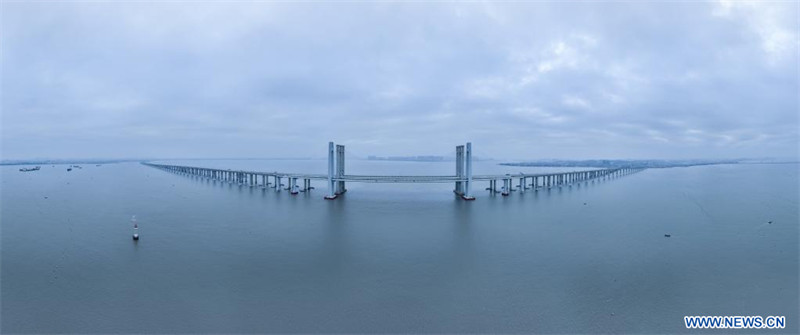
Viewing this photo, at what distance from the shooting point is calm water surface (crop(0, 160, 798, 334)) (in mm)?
7656

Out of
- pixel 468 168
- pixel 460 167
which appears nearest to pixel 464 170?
pixel 460 167

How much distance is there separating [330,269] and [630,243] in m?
12.8

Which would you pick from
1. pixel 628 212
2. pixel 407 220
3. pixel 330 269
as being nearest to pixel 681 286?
pixel 330 269

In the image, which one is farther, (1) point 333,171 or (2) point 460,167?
(2) point 460,167

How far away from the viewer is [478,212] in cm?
2352

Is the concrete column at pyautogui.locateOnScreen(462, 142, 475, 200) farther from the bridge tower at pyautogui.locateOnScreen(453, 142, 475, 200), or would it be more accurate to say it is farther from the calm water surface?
the calm water surface

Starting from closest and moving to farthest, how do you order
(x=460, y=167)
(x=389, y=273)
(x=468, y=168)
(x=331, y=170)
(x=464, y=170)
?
(x=389, y=273), (x=468, y=168), (x=331, y=170), (x=464, y=170), (x=460, y=167)

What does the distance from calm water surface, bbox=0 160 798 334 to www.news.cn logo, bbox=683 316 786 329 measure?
0.25 metres

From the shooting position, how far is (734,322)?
25.5 ft

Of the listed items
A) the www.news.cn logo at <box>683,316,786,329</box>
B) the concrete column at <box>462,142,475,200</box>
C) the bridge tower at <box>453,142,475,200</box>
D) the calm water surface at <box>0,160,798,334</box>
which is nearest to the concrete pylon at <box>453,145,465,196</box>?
the bridge tower at <box>453,142,475,200</box>

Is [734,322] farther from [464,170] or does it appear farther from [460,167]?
[460,167]

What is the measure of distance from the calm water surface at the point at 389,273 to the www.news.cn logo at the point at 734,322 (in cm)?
25

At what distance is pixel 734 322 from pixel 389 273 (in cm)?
844

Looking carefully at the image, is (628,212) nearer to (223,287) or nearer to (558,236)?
(558,236)
